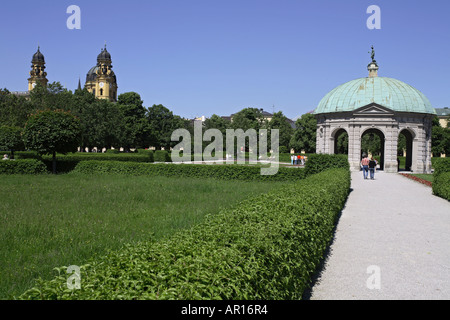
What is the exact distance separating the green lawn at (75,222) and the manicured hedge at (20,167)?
1000 cm

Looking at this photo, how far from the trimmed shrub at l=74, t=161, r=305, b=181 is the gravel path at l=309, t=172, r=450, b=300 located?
9495 mm

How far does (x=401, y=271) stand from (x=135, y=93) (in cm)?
6381

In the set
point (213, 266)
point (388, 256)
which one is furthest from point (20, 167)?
point (213, 266)

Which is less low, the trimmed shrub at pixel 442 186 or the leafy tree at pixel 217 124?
the leafy tree at pixel 217 124

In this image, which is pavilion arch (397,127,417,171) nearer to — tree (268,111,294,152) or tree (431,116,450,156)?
tree (268,111,294,152)

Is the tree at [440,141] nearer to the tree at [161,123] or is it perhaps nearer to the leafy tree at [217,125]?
the leafy tree at [217,125]

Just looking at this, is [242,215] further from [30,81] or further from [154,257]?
[30,81]

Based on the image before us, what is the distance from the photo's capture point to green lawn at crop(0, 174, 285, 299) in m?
5.90

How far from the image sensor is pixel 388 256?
7.41 meters

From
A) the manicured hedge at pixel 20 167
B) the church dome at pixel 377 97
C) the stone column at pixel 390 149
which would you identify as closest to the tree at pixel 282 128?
the church dome at pixel 377 97

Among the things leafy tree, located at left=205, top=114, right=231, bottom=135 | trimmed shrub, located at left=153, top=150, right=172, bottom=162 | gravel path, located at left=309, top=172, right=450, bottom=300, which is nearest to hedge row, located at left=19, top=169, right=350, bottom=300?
gravel path, located at left=309, top=172, right=450, bottom=300

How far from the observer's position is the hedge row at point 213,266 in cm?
277

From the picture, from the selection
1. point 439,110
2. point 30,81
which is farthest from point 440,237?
point 439,110

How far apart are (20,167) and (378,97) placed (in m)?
29.3
